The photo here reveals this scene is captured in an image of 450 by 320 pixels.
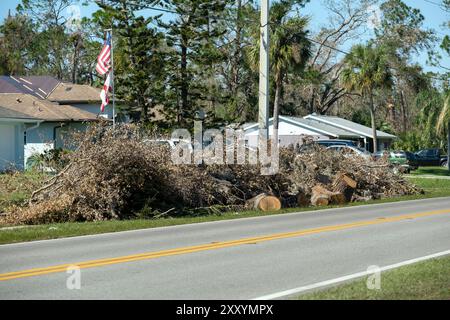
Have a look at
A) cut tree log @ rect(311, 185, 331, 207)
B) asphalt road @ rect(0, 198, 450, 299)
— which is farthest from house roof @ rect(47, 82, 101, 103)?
asphalt road @ rect(0, 198, 450, 299)

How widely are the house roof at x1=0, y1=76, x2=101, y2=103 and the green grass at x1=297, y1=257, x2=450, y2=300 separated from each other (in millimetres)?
36004

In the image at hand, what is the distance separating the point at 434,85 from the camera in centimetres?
6650

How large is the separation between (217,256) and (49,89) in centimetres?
3932

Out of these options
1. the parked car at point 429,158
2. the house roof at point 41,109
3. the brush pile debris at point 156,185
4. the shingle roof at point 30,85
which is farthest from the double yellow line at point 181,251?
the parked car at point 429,158

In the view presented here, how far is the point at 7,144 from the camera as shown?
3297 cm

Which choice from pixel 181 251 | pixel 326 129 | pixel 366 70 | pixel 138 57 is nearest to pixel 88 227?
pixel 181 251

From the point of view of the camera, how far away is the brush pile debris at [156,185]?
687 inches

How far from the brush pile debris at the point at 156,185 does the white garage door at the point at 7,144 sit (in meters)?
15.3

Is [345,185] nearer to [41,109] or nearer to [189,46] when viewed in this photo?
[189,46]

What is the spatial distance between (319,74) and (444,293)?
56315 mm

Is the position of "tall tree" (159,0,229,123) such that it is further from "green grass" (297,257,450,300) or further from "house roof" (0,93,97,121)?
"green grass" (297,257,450,300)

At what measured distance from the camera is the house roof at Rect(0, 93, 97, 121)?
3916cm

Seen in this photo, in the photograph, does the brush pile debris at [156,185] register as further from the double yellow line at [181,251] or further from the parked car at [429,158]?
the parked car at [429,158]
